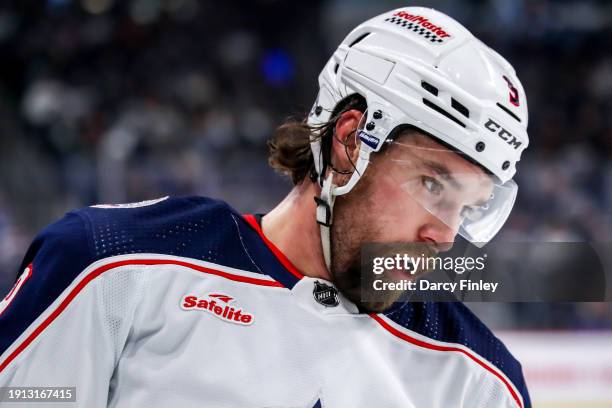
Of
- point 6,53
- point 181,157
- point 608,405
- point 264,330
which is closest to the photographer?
point 264,330

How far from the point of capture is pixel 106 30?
763 cm

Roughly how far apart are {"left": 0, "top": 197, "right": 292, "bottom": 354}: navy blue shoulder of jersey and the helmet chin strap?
0.09 meters

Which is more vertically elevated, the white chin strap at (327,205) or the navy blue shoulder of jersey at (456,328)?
the white chin strap at (327,205)

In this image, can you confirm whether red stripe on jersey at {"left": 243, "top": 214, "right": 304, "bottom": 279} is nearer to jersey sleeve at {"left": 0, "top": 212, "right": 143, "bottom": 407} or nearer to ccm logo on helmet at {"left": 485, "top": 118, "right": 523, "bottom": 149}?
jersey sleeve at {"left": 0, "top": 212, "right": 143, "bottom": 407}

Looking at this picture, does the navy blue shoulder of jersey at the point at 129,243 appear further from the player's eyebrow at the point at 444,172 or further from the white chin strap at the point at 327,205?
the player's eyebrow at the point at 444,172

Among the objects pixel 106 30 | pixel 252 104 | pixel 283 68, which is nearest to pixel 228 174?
pixel 252 104

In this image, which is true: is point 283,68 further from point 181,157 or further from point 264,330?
point 264,330

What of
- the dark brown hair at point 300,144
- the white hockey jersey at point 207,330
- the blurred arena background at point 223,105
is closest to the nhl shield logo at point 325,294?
the white hockey jersey at point 207,330

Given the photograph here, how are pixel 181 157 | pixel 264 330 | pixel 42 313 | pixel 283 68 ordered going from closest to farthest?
1. pixel 42 313
2. pixel 264 330
3. pixel 181 157
4. pixel 283 68

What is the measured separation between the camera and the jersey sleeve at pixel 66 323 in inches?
54.9

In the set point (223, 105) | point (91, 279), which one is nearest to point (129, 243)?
point (91, 279)

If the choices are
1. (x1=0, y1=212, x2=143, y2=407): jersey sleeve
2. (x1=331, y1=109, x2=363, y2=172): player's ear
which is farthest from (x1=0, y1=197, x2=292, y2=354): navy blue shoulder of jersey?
(x1=331, y1=109, x2=363, y2=172): player's ear

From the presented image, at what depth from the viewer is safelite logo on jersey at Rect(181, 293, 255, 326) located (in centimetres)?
150

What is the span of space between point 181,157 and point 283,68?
7.46 ft
